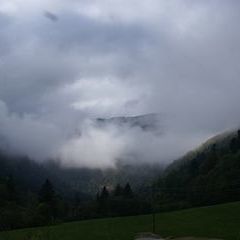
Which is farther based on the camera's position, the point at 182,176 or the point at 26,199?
the point at 182,176

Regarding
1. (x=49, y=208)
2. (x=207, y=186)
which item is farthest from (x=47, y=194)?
(x=207, y=186)

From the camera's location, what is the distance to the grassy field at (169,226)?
74062mm

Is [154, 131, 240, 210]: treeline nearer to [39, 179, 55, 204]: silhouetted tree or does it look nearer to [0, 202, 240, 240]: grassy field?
[0, 202, 240, 240]: grassy field

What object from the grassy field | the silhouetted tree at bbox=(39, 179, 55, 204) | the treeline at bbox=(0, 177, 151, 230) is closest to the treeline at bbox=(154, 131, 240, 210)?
the treeline at bbox=(0, 177, 151, 230)

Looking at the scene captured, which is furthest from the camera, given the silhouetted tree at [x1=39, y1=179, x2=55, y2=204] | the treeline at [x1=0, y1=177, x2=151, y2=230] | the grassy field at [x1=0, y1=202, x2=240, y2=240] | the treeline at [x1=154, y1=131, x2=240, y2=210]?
the silhouetted tree at [x1=39, y1=179, x2=55, y2=204]

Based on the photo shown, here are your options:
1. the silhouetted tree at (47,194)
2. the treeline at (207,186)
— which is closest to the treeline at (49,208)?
the silhouetted tree at (47,194)

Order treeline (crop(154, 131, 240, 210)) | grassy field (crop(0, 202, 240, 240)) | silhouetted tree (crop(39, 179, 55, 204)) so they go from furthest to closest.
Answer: silhouetted tree (crop(39, 179, 55, 204)), treeline (crop(154, 131, 240, 210)), grassy field (crop(0, 202, 240, 240))

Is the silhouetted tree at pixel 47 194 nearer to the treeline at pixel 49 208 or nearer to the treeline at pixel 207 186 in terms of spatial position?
the treeline at pixel 49 208

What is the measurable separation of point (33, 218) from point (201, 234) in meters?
38.1

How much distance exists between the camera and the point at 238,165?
138125 mm

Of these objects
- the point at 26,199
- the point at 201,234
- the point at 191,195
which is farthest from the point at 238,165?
the point at 201,234

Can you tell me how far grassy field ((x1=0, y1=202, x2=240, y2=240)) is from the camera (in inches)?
2916

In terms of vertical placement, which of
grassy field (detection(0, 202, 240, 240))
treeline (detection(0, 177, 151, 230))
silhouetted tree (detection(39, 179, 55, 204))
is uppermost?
silhouetted tree (detection(39, 179, 55, 204))

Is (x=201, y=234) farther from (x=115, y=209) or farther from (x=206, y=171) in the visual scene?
(x=206, y=171)
